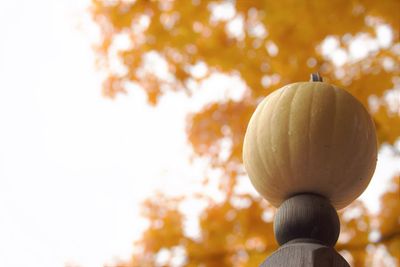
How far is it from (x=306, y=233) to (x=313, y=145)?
114 mm

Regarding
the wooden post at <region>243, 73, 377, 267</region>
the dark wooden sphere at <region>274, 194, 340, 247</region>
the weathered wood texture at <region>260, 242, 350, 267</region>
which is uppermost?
the wooden post at <region>243, 73, 377, 267</region>

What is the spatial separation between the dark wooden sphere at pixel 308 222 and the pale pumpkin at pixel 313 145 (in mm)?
28

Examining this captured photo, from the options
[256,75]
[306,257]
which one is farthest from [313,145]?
[256,75]

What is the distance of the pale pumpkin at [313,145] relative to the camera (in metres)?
0.64

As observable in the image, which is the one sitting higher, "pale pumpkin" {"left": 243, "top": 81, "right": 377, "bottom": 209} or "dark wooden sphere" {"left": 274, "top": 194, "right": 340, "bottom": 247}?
"pale pumpkin" {"left": 243, "top": 81, "right": 377, "bottom": 209}

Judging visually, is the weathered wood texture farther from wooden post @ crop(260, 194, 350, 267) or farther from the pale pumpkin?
the pale pumpkin

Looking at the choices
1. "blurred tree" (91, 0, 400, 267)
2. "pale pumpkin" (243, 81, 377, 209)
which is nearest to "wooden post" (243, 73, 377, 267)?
"pale pumpkin" (243, 81, 377, 209)

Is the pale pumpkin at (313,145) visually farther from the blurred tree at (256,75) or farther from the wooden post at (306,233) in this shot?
the blurred tree at (256,75)

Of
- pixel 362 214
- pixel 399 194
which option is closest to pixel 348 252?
pixel 362 214

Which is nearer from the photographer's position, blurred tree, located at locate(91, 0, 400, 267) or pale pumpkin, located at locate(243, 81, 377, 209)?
pale pumpkin, located at locate(243, 81, 377, 209)

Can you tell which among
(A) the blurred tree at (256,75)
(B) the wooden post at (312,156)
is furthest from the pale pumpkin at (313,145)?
(A) the blurred tree at (256,75)

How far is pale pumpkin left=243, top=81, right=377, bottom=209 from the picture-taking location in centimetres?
64

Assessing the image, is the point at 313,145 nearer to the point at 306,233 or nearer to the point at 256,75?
the point at 306,233

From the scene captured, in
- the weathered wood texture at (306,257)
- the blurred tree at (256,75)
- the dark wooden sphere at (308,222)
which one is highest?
the blurred tree at (256,75)
